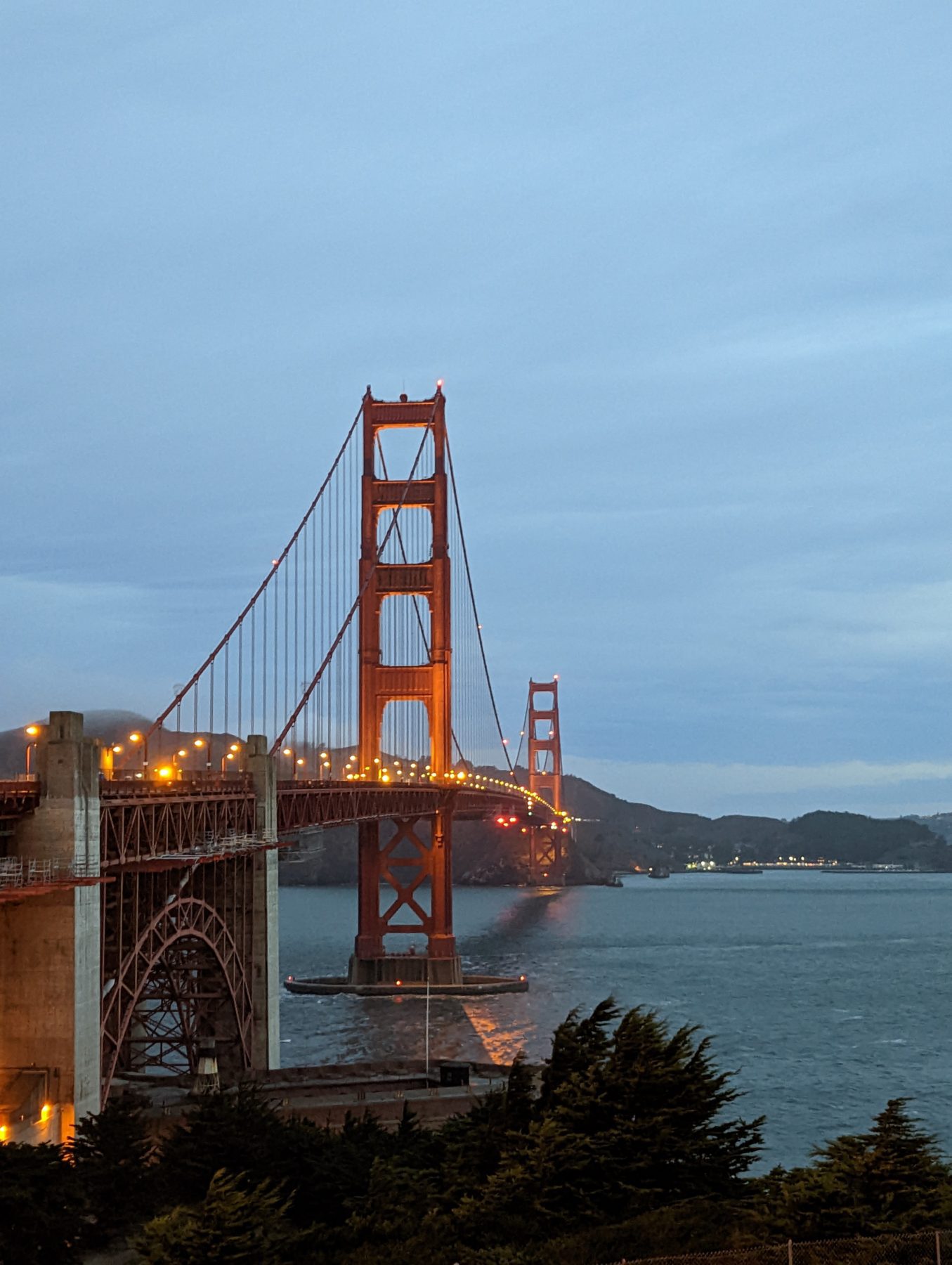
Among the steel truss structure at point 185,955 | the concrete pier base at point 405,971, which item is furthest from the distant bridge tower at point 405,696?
the steel truss structure at point 185,955

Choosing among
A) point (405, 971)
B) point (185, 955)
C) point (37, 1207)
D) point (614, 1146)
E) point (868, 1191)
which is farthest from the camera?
point (405, 971)

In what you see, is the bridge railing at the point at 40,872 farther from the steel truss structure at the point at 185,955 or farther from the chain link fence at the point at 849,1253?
the chain link fence at the point at 849,1253

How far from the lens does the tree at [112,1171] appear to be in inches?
761

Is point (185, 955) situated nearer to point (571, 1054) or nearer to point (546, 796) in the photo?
point (571, 1054)

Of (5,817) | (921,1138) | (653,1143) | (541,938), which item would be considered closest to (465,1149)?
(653,1143)

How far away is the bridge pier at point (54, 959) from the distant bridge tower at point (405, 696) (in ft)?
140

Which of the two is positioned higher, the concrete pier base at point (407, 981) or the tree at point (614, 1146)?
the tree at point (614, 1146)

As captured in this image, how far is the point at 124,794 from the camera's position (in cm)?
2903

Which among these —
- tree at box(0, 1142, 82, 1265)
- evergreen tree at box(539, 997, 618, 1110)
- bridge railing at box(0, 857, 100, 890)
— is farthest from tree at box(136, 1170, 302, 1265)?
bridge railing at box(0, 857, 100, 890)

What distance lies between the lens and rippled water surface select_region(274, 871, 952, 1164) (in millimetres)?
45969

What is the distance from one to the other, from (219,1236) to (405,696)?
199ft

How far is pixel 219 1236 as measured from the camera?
16.3 m

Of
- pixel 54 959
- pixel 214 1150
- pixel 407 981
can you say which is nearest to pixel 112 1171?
pixel 214 1150

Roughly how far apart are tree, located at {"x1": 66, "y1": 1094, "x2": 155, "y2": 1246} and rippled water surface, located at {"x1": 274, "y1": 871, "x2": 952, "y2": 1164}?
756 inches
